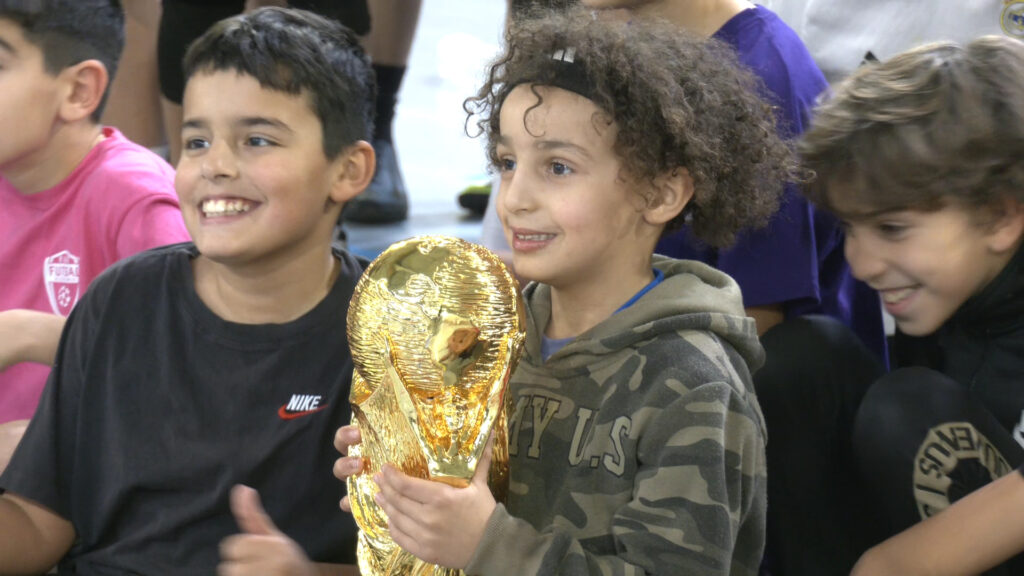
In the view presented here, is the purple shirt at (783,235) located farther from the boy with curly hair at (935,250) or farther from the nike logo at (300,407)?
the nike logo at (300,407)

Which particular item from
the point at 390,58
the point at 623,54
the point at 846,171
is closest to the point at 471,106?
the point at 623,54

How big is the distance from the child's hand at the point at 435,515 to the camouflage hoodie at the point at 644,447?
0.02 meters

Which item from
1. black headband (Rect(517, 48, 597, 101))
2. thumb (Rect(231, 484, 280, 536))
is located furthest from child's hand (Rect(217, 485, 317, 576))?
black headband (Rect(517, 48, 597, 101))

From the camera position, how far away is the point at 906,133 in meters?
1.47

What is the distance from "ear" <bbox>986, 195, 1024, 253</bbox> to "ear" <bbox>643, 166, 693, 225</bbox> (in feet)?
1.33

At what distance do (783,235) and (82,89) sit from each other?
1.21 m

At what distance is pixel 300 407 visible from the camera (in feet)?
4.87

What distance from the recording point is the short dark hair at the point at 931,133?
144 centimetres

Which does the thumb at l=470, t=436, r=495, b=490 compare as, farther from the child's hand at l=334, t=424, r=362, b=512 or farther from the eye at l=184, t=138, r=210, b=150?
the eye at l=184, t=138, r=210, b=150

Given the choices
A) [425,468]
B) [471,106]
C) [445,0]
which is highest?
[471,106]

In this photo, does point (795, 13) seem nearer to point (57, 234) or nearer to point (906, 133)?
point (906, 133)

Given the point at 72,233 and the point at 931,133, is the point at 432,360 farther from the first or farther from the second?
the point at 72,233

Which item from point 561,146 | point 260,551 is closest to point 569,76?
point 561,146

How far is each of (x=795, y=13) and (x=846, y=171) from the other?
0.75 meters
